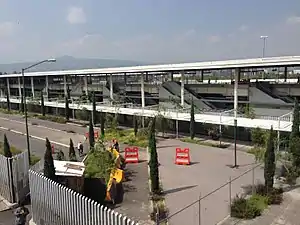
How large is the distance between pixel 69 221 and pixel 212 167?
14.2 m

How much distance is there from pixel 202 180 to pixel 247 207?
224 inches

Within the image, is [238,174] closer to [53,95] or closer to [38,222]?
[38,222]

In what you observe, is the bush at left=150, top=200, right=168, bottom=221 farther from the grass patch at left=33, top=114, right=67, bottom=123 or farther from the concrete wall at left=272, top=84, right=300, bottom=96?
the grass patch at left=33, top=114, right=67, bottom=123

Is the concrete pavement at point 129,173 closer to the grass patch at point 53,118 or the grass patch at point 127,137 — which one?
the grass patch at point 127,137

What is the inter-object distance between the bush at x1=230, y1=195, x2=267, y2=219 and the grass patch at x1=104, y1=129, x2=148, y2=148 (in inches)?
632

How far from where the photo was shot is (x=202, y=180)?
824 inches

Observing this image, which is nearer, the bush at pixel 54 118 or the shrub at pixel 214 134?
the shrub at pixel 214 134

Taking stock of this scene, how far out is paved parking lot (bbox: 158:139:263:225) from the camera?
51.6 ft

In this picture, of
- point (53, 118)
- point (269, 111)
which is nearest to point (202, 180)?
point (269, 111)

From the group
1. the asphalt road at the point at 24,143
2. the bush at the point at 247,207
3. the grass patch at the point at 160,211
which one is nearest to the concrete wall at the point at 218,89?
the asphalt road at the point at 24,143

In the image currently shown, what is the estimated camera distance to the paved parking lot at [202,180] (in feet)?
51.6

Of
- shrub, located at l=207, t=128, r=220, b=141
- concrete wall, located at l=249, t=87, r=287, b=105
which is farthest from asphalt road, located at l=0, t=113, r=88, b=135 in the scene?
concrete wall, located at l=249, t=87, r=287, b=105

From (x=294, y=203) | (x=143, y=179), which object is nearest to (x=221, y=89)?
(x=143, y=179)

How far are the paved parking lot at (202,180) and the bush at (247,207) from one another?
19.0 inches
